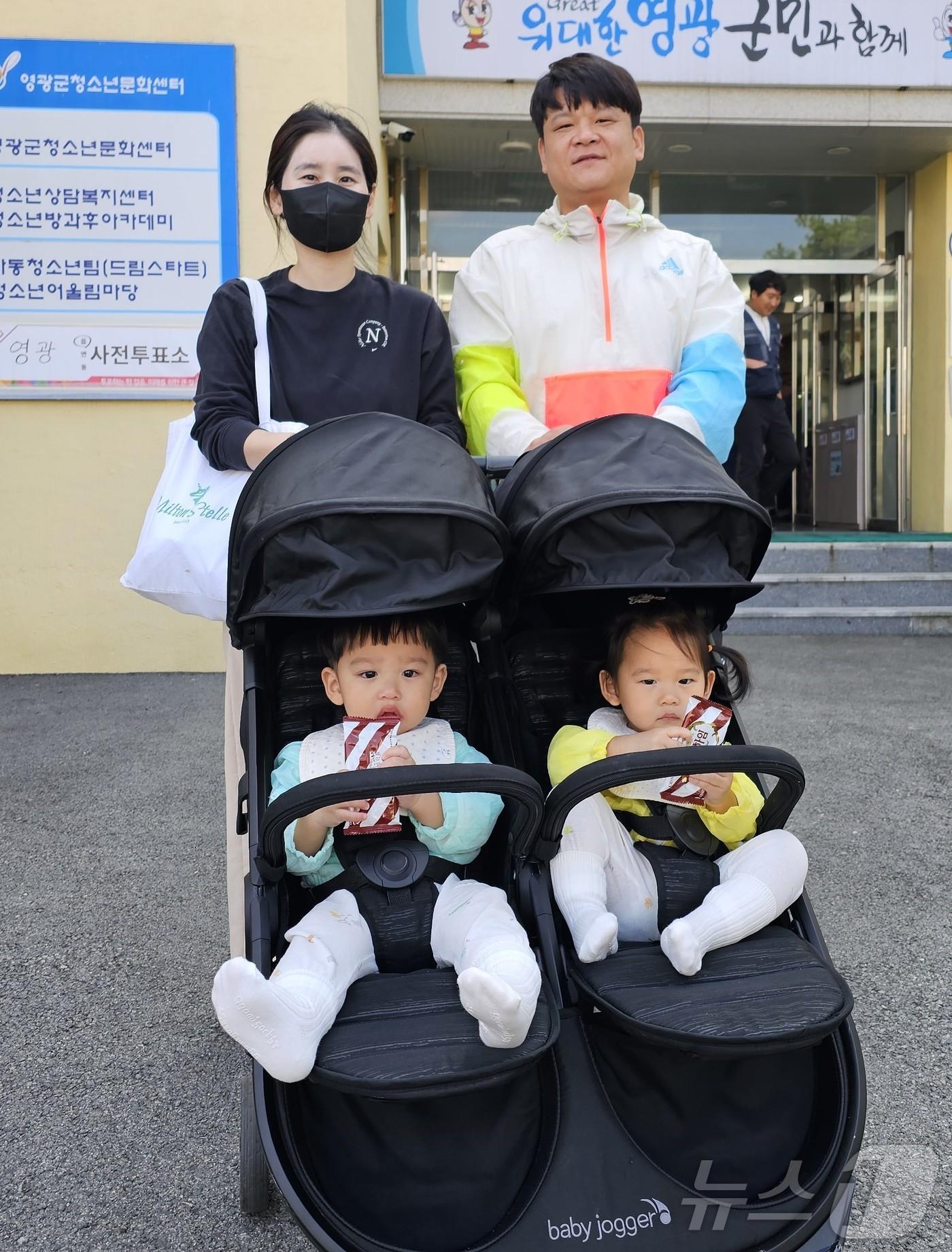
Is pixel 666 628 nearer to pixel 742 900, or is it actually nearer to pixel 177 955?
pixel 742 900

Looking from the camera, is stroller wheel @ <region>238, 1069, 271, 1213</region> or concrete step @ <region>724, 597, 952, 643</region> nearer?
stroller wheel @ <region>238, 1069, 271, 1213</region>

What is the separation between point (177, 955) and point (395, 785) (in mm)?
1665

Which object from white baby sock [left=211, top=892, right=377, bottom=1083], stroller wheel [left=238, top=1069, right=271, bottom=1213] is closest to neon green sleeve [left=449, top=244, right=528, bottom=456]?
white baby sock [left=211, top=892, right=377, bottom=1083]

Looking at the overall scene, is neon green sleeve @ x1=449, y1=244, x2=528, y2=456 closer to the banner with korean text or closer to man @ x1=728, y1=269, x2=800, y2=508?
man @ x1=728, y1=269, x2=800, y2=508

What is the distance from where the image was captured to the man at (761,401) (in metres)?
7.74

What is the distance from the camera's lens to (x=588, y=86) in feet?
7.29

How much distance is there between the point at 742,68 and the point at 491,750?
8.19m

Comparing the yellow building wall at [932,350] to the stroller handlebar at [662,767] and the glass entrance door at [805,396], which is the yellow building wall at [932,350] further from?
the stroller handlebar at [662,767]

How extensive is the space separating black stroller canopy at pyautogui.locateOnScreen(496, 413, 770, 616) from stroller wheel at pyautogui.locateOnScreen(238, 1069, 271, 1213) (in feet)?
3.47

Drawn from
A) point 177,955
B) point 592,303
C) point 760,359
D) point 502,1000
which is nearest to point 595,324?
point 592,303

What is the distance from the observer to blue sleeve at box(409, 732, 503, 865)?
70.9 inches

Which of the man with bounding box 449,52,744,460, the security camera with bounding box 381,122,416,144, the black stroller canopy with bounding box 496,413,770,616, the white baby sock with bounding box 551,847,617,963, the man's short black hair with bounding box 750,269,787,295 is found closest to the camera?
the white baby sock with bounding box 551,847,617,963

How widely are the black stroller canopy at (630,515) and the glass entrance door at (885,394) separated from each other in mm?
9542

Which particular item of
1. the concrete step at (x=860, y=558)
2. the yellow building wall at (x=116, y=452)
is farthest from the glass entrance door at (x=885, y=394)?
the yellow building wall at (x=116, y=452)
